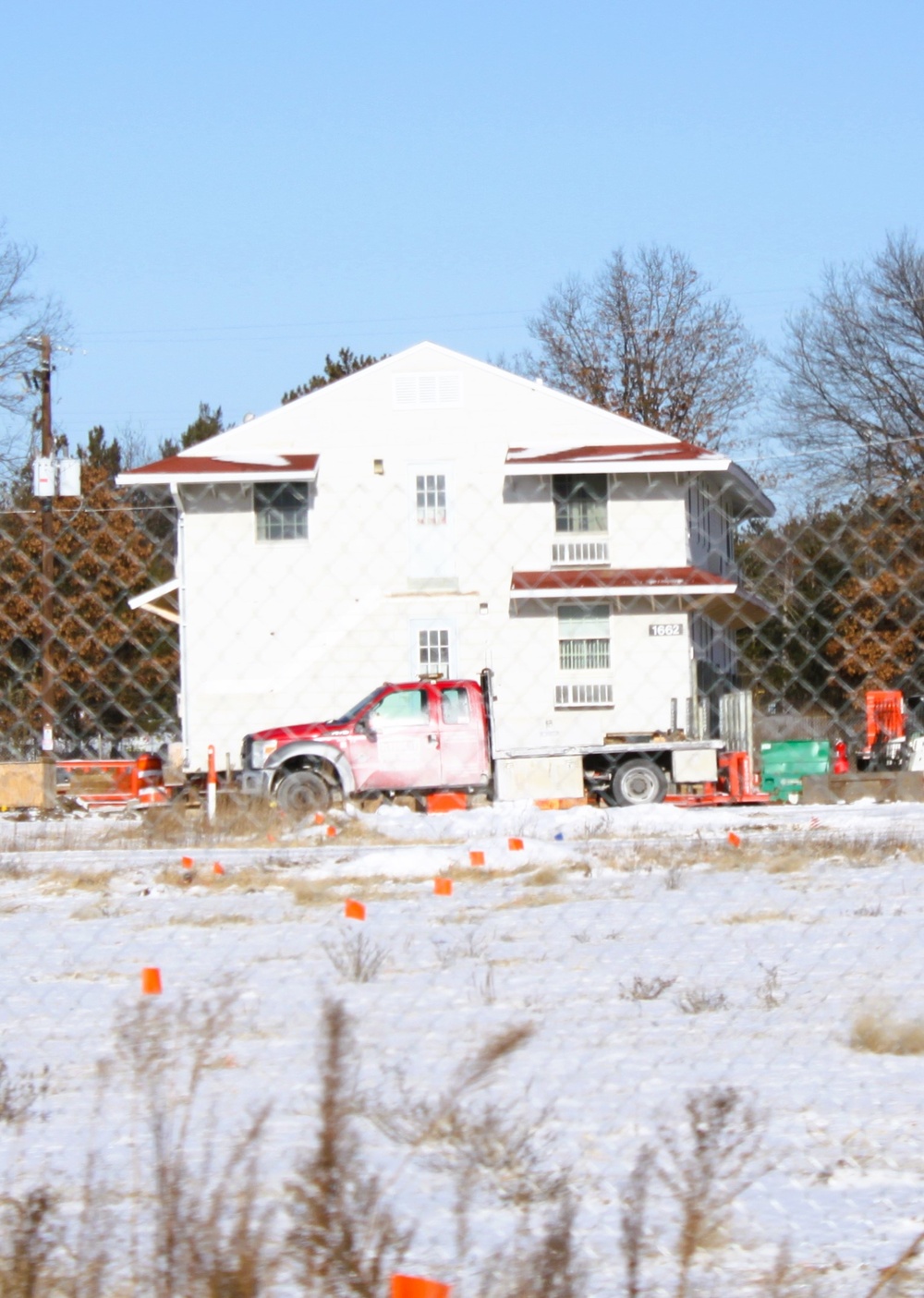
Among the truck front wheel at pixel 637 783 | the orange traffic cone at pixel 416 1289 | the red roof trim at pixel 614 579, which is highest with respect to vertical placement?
the red roof trim at pixel 614 579

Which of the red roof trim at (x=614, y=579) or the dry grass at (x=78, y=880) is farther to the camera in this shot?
the dry grass at (x=78, y=880)

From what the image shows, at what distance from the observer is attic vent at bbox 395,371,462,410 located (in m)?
29.1

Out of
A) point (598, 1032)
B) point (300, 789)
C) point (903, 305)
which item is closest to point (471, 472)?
point (598, 1032)

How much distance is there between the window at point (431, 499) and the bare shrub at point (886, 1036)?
250 centimetres

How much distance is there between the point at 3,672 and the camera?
532cm

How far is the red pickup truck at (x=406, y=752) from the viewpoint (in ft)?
70.3

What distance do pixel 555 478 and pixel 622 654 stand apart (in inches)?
71.7

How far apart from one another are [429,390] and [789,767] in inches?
369

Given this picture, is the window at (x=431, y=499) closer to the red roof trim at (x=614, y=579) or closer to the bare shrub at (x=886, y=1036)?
the red roof trim at (x=614, y=579)

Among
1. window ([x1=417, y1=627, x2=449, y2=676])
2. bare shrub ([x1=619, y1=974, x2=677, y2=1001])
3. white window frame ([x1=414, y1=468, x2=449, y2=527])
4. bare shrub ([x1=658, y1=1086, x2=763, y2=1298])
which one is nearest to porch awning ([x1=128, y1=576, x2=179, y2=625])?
white window frame ([x1=414, y1=468, x2=449, y2=527])

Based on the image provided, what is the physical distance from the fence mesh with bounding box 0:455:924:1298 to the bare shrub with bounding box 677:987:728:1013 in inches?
1.0

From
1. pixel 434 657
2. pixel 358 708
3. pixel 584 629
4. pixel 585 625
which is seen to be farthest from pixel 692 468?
pixel 434 657

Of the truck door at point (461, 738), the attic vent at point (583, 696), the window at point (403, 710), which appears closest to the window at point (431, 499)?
the attic vent at point (583, 696)

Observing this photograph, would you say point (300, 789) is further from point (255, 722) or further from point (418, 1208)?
point (418, 1208)
